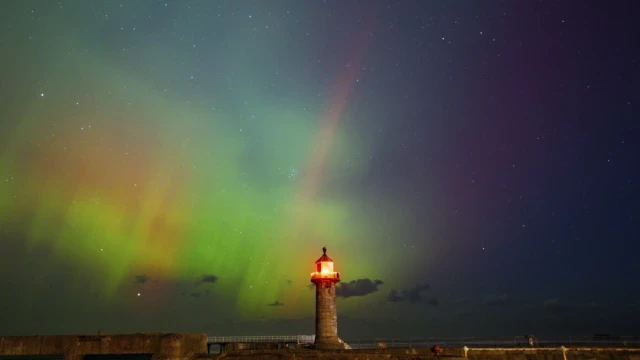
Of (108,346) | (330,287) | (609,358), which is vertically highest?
(330,287)

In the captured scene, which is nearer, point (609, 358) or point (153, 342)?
point (153, 342)

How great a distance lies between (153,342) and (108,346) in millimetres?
1901

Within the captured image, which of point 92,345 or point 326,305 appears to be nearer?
point 92,345

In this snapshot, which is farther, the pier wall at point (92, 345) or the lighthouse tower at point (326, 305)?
the lighthouse tower at point (326, 305)

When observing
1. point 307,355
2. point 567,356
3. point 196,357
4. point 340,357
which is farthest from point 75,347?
point 567,356

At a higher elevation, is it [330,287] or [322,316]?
[330,287]

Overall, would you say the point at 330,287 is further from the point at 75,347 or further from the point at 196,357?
the point at 75,347

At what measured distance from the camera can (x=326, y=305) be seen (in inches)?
1439

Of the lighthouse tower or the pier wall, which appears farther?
the lighthouse tower

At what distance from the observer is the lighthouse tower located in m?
35.8

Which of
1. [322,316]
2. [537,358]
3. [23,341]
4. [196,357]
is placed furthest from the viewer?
[322,316]

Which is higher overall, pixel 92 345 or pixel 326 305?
pixel 326 305

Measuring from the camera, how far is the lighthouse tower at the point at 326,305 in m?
35.8

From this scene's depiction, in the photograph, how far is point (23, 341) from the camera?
64.5 feet
